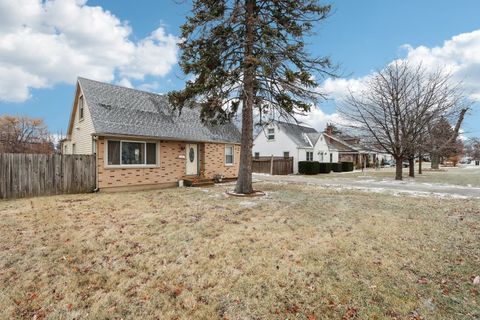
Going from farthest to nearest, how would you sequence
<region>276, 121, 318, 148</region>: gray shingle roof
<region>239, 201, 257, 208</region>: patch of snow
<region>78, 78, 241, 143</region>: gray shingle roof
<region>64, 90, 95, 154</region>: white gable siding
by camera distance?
<region>276, 121, 318, 148</region>: gray shingle roof → <region>64, 90, 95, 154</region>: white gable siding → <region>78, 78, 241, 143</region>: gray shingle roof → <region>239, 201, 257, 208</region>: patch of snow

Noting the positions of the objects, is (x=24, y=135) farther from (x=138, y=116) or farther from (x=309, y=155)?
(x=309, y=155)

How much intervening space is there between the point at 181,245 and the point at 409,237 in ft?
15.5

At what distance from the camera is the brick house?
37.1ft

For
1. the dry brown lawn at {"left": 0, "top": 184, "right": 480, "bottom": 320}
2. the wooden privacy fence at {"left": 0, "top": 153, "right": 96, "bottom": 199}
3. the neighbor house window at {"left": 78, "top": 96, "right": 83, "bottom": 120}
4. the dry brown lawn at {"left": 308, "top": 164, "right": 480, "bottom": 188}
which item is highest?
the neighbor house window at {"left": 78, "top": 96, "right": 83, "bottom": 120}

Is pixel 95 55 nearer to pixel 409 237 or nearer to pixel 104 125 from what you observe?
pixel 104 125

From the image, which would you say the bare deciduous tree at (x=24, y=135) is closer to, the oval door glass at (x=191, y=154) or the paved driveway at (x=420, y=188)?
the oval door glass at (x=191, y=154)

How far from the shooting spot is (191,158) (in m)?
14.3

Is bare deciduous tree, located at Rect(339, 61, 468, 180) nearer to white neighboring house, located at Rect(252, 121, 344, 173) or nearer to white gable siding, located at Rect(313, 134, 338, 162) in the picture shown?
white neighboring house, located at Rect(252, 121, 344, 173)

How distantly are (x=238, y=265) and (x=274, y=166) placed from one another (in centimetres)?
2013

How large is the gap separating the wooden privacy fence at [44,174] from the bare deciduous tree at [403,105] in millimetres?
17492

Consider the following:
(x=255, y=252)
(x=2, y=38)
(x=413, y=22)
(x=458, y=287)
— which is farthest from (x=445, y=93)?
(x=2, y=38)

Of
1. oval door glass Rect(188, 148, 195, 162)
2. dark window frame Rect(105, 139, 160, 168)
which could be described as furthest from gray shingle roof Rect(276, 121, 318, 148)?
dark window frame Rect(105, 139, 160, 168)

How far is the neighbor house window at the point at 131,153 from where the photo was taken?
11375 mm

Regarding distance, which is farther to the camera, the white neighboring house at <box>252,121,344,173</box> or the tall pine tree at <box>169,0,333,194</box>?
the white neighboring house at <box>252,121,344,173</box>
